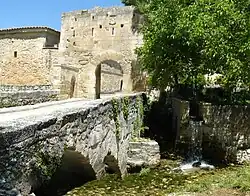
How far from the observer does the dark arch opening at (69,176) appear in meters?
8.05

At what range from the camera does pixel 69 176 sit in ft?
30.6

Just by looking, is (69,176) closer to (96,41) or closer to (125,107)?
(125,107)

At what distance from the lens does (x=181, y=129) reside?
14.4 meters

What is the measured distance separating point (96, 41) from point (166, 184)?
48.2 feet

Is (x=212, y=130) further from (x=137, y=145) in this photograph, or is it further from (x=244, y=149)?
(x=137, y=145)

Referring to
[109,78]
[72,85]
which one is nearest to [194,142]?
[72,85]

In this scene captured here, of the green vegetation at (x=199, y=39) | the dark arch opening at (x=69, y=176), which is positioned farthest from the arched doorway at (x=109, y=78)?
the dark arch opening at (x=69, y=176)

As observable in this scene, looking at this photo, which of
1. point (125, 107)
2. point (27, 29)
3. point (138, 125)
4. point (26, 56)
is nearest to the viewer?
point (125, 107)

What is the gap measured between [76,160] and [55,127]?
238 centimetres

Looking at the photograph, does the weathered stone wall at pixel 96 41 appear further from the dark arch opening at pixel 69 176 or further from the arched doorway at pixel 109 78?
the dark arch opening at pixel 69 176

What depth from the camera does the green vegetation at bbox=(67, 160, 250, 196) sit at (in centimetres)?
834

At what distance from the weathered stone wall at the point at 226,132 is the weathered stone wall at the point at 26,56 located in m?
15.3

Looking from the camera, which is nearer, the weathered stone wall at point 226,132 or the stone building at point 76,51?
the weathered stone wall at point 226,132

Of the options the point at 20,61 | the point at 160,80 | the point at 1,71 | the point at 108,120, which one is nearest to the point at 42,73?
the point at 20,61
